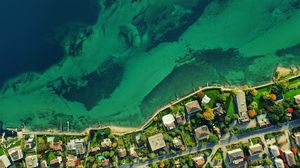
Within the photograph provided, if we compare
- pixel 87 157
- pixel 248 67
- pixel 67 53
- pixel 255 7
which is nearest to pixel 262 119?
pixel 248 67

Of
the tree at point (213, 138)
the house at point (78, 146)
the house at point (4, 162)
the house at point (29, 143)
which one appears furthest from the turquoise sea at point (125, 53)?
the tree at point (213, 138)

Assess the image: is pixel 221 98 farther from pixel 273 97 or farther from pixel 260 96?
pixel 273 97

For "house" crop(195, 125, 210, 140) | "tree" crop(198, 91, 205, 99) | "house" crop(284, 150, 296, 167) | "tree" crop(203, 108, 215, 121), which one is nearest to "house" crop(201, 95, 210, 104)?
"tree" crop(198, 91, 205, 99)

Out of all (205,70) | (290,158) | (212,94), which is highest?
(205,70)

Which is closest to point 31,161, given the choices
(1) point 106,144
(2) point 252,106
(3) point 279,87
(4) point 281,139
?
(1) point 106,144

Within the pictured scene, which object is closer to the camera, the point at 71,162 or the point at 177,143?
the point at 177,143

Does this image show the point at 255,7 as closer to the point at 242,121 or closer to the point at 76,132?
the point at 242,121
